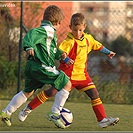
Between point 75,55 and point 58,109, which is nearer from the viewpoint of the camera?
point 58,109

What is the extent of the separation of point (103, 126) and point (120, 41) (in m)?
12.4

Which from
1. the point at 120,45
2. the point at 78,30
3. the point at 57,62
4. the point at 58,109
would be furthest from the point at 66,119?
the point at 120,45

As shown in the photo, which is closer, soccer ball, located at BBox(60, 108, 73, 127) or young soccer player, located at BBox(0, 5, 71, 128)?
young soccer player, located at BBox(0, 5, 71, 128)

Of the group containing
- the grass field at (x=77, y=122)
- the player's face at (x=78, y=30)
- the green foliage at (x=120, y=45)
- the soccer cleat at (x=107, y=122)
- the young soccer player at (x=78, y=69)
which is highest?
the player's face at (x=78, y=30)

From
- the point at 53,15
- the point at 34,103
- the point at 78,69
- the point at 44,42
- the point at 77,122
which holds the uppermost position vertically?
the point at 53,15

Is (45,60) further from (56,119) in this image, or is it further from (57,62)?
(57,62)

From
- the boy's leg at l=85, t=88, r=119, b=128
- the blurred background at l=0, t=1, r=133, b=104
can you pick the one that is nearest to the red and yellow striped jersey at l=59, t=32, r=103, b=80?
the boy's leg at l=85, t=88, r=119, b=128

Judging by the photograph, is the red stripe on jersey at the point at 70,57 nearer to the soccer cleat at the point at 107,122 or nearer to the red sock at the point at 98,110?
the red sock at the point at 98,110

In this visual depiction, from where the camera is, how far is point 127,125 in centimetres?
777

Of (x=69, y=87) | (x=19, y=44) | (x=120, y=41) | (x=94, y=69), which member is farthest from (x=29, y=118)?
(x=120, y=41)

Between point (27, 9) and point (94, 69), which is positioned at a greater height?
point (27, 9)

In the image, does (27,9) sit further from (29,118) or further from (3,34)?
(29,118)

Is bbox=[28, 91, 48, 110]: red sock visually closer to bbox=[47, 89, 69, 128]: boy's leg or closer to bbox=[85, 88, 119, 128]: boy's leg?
bbox=[47, 89, 69, 128]: boy's leg

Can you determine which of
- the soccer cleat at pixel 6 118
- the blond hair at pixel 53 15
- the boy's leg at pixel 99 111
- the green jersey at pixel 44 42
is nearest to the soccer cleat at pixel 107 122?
the boy's leg at pixel 99 111
